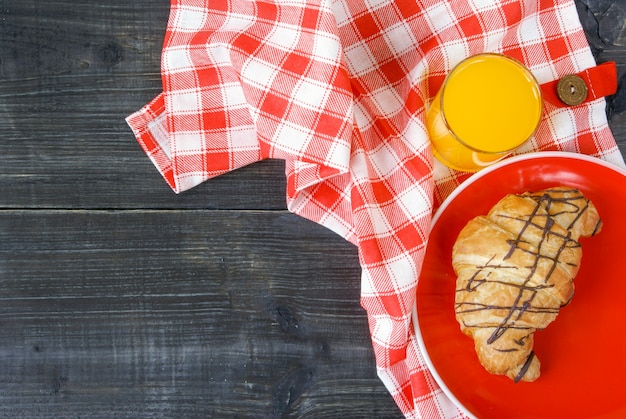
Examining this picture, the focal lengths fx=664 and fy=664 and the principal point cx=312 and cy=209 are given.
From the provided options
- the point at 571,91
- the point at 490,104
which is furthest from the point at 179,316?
the point at 571,91

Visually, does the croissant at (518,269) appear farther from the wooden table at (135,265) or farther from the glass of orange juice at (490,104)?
the wooden table at (135,265)

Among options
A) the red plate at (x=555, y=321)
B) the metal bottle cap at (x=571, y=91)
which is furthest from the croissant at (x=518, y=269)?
the metal bottle cap at (x=571, y=91)

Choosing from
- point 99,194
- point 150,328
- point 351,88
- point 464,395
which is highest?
point 351,88

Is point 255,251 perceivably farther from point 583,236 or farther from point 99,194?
point 583,236

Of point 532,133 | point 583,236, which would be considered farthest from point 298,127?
point 583,236

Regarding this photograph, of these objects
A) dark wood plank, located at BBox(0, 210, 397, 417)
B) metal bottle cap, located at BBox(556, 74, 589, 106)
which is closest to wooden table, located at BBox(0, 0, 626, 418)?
dark wood plank, located at BBox(0, 210, 397, 417)

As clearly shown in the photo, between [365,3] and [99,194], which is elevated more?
[365,3]
